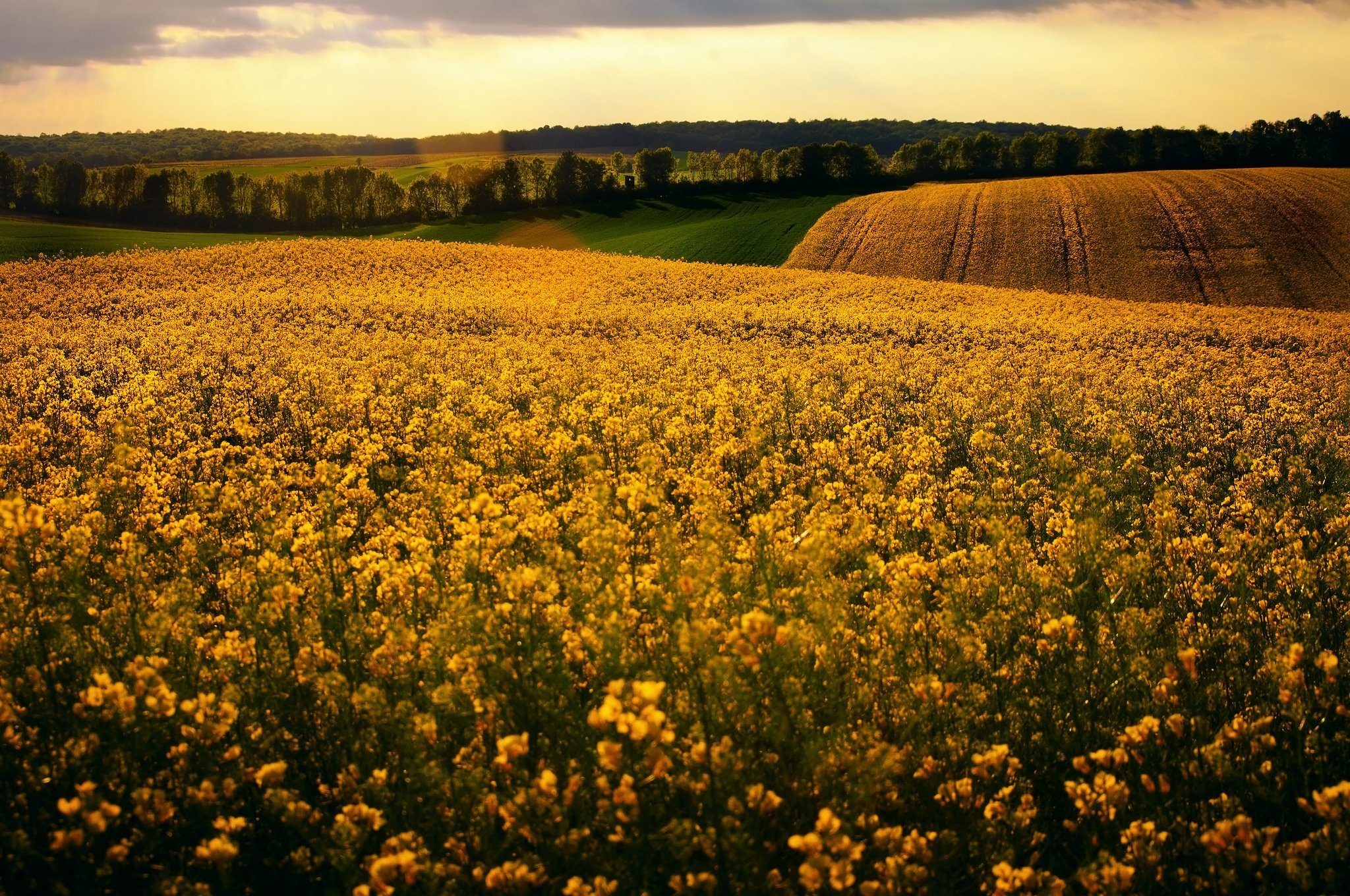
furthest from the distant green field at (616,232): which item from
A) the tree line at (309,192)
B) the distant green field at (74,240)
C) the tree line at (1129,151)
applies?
the tree line at (1129,151)

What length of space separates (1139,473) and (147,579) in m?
12.6

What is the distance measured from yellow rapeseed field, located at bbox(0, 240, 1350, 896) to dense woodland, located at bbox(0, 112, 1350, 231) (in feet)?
287

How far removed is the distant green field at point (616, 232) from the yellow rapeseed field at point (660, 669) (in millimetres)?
48867

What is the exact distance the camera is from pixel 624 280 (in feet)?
123

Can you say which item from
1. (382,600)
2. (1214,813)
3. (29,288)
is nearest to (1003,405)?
(1214,813)

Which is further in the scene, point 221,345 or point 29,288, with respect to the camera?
point 29,288

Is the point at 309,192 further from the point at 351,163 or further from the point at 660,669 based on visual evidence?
the point at 660,669

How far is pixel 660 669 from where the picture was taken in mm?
5852

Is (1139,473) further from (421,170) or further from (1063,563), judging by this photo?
(421,170)

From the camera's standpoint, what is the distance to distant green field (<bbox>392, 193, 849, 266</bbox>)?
63.7 metres

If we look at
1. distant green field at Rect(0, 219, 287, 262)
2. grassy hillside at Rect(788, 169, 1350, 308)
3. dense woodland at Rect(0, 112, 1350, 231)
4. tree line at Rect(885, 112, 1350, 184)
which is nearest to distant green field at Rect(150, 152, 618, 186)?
dense woodland at Rect(0, 112, 1350, 231)

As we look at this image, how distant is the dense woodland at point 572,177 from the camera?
9038cm

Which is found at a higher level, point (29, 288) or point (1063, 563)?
point (29, 288)

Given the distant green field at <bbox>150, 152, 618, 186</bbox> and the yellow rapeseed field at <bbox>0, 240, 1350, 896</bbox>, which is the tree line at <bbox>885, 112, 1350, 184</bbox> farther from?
the yellow rapeseed field at <bbox>0, 240, 1350, 896</bbox>
